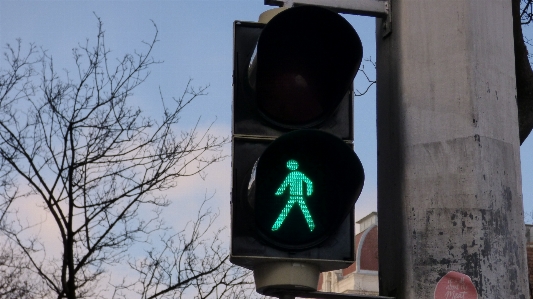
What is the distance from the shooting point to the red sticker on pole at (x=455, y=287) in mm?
2494

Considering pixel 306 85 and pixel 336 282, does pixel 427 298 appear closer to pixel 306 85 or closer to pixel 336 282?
pixel 306 85

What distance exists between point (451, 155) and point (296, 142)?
1.58ft

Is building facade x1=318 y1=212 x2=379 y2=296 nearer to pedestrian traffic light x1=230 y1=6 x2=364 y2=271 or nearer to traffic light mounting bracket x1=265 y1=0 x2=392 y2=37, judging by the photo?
traffic light mounting bracket x1=265 y1=0 x2=392 y2=37

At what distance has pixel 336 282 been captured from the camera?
49.3m

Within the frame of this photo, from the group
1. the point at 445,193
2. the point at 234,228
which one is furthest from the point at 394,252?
the point at 234,228

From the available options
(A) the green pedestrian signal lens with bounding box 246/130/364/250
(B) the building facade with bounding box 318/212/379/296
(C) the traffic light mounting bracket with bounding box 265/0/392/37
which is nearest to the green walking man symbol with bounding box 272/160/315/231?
(A) the green pedestrian signal lens with bounding box 246/130/364/250

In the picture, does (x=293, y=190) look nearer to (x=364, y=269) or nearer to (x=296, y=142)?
(x=296, y=142)

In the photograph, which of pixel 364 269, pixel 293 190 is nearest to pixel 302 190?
pixel 293 190

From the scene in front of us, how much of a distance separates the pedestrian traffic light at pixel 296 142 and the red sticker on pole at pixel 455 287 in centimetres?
30

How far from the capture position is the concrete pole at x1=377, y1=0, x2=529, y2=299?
2541 millimetres

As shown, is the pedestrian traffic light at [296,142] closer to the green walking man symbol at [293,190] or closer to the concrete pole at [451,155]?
the green walking man symbol at [293,190]

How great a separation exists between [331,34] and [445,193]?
26.8 inches

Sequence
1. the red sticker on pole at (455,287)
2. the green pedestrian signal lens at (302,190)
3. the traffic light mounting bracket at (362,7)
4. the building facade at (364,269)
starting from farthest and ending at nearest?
the building facade at (364,269) < the traffic light mounting bracket at (362,7) < the green pedestrian signal lens at (302,190) < the red sticker on pole at (455,287)

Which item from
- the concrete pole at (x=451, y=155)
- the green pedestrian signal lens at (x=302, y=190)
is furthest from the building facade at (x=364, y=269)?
the green pedestrian signal lens at (x=302, y=190)
